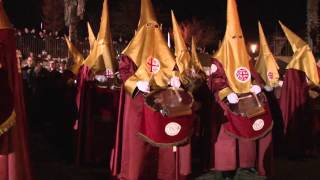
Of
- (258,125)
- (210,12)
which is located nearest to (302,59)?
(258,125)

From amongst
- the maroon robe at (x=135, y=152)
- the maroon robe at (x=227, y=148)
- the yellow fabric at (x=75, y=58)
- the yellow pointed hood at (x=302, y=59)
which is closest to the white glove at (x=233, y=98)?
the maroon robe at (x=227, y=148)

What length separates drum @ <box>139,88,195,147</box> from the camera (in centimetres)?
620

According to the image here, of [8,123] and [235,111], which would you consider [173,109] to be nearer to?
[235,111]

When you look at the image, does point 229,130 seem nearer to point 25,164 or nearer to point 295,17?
point 25,164

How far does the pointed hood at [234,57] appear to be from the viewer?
7168 mm

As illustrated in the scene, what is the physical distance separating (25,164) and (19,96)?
2.00 ft

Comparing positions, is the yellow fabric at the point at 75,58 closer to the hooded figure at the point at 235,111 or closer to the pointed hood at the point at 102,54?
the pointed hood at the point at 102,54

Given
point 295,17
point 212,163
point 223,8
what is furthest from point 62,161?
point 223,8

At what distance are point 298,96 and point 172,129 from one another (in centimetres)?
421

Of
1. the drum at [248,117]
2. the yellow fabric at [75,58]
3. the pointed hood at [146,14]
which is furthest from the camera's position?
the yellow fabric at [75,58]

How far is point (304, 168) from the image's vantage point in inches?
350

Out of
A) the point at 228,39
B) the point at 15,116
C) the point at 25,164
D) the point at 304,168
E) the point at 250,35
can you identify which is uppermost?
the point at 250,35

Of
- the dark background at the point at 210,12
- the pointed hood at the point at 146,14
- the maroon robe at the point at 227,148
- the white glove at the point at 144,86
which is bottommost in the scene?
the maroon robe at the point at 227,148

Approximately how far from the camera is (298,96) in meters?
9.80
